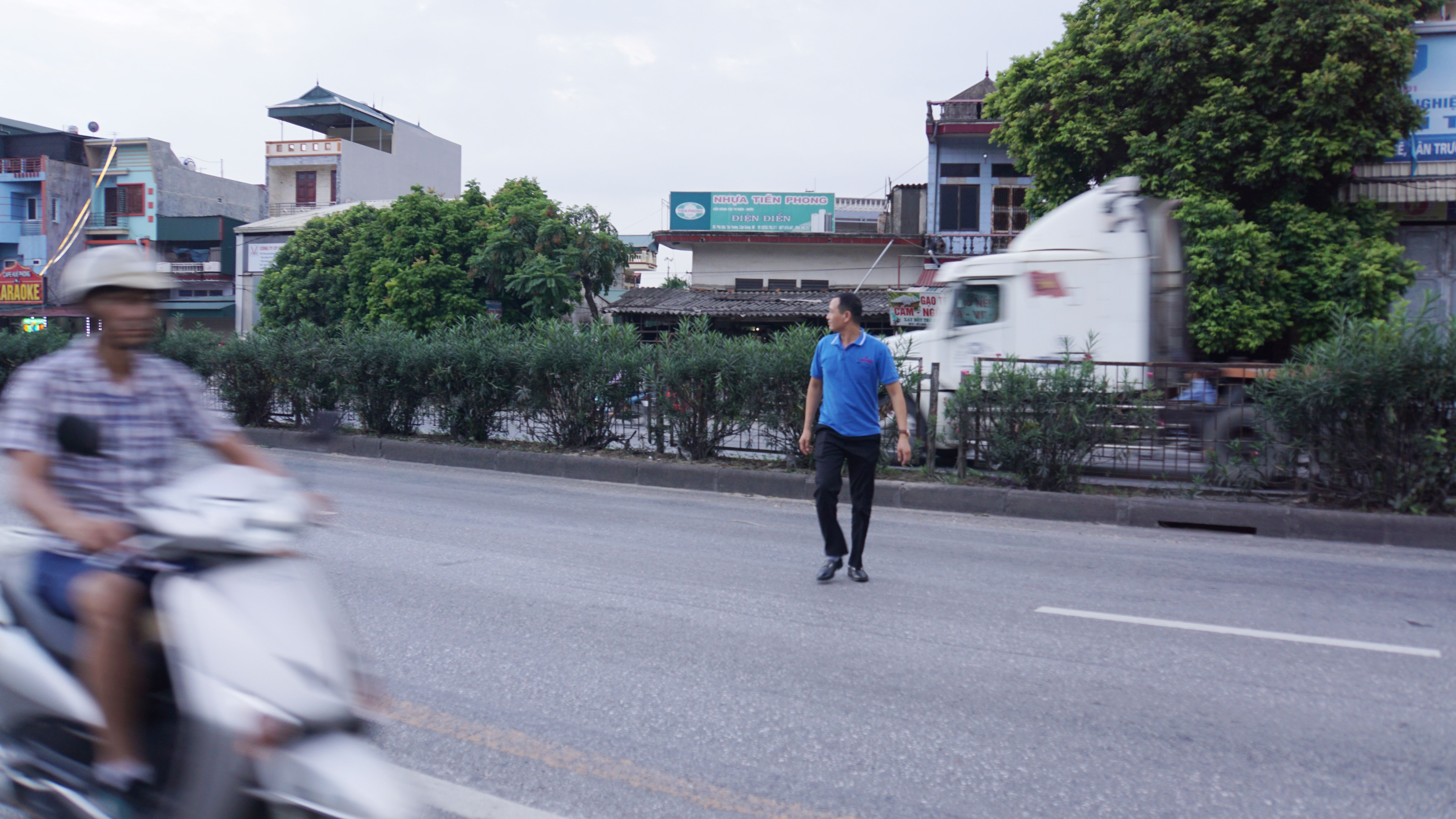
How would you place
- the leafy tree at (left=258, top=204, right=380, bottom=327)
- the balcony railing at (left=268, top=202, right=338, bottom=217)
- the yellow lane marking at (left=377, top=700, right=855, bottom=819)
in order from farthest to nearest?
the balcony railing at (left=268, top=202, right=338, bottom=217)
the leafy tree at (left=258, top=204, right=380, bottom=327)
the yellow lane marking at (left=377, top=700, right=855, bottom=819)

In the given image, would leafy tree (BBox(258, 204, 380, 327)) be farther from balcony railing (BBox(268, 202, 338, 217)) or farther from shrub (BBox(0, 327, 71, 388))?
shrub (BBox(0, 327, 71, 388))

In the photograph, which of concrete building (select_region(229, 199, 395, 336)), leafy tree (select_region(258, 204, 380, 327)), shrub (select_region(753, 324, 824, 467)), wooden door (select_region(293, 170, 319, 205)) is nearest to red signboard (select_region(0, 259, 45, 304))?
concrete building (select_region(229, 199, 395, 336))

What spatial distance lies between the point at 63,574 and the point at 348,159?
50052 mm

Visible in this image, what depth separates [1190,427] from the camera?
9.21m

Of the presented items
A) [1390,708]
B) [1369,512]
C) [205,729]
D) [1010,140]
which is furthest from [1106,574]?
[1010,140]

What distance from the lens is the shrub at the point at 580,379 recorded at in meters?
12.1

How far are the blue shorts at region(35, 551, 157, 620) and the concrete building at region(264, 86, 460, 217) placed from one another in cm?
4357

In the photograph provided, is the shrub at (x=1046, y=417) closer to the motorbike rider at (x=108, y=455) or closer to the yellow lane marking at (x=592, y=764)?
the yellow lane marking at (x=592, y=764)

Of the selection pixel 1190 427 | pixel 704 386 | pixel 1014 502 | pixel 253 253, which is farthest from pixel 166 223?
pixel 1190 427

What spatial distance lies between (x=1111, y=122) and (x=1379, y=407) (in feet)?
37.1

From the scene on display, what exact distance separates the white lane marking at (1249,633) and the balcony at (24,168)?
51.6 meters

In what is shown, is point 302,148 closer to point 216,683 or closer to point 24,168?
point 24,168

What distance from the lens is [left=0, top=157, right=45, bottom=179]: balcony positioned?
44.3 m

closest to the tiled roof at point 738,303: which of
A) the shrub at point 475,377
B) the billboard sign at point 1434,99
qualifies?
the billboard sign at point 1434,99
